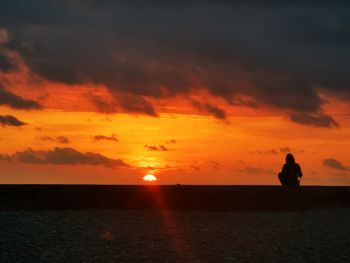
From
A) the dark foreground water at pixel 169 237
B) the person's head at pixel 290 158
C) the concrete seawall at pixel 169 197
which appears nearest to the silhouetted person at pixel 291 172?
the person's head at pixel 290 158

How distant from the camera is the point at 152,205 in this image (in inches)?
904

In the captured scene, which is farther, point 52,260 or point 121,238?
point 121,238

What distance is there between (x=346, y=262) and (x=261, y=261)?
93.0 inches

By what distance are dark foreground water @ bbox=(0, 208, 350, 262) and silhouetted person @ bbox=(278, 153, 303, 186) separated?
496 cm

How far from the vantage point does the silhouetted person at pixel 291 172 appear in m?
27.1

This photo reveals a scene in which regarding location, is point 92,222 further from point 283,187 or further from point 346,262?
point 283,187

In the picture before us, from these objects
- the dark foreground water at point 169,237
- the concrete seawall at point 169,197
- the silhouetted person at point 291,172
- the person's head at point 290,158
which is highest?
the person's head at point 290,158

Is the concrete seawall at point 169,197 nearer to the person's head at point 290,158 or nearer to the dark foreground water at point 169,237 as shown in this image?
the dark foreground water at point 169,237

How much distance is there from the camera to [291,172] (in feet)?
89.5

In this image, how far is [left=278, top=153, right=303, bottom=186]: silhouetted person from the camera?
1066 inches

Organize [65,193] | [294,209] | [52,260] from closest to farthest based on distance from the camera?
[52,260] → [65,193] → [294,209]

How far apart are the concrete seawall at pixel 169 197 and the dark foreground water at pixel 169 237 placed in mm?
1209

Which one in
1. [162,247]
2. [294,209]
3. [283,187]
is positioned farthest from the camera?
[283,187]

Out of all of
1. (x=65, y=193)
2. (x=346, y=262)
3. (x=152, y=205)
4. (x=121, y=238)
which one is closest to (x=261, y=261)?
(x=346, y=262)
